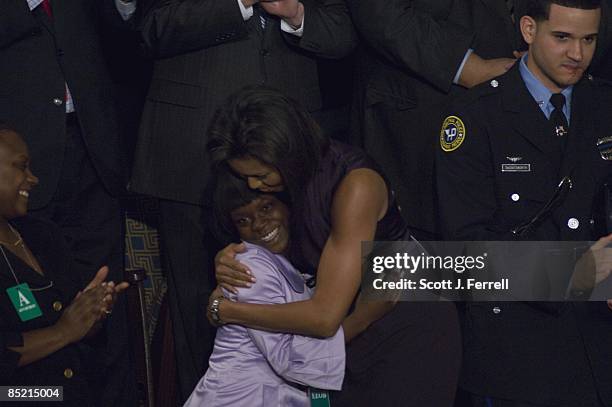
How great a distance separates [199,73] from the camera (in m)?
4.23

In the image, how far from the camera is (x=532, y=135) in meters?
3.83

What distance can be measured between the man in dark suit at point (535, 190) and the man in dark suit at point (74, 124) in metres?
1.20

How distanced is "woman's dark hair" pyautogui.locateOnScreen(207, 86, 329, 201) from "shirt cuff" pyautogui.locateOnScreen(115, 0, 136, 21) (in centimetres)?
71

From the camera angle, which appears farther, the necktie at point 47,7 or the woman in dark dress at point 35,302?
the necktie at point 47,7

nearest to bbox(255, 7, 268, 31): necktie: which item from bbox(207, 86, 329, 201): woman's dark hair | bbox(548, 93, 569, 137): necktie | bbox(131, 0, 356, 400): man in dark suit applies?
bbox(131, 0, 356, 400): man in dark suit

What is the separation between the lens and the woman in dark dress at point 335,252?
364 centimetres

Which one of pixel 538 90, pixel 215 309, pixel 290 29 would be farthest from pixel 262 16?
pixel 215 309

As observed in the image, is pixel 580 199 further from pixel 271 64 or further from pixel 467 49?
pixel 271 64

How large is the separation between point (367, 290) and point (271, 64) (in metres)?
0.91

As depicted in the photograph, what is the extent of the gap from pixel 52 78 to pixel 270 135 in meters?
1.07

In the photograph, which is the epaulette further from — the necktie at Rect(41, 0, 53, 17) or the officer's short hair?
the necktie at Rect(41, 0, 53, 17)

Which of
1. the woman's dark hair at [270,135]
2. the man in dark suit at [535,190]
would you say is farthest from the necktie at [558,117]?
the woman's dark hair at [270,135]

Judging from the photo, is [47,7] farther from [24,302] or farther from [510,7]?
[510,7]

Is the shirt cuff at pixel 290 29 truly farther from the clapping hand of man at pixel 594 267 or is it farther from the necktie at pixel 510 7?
the clapping hand of man at pixel 594 267
